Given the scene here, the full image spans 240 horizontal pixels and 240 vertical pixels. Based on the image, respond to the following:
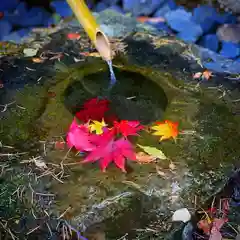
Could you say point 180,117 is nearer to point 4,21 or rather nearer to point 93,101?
point 93,101

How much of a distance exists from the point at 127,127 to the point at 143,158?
18 centimetres

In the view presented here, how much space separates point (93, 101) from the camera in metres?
2.16

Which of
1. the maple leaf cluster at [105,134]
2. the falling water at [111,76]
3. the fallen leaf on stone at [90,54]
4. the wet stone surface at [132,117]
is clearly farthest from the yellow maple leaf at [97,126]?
the fallen leaf on stone at [90,54]

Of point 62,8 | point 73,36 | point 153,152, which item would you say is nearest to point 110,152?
point 153,152

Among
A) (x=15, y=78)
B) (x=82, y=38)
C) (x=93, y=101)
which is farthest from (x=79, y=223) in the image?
(x=82, y=38)

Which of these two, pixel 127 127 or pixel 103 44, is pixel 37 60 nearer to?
pixel 103 44

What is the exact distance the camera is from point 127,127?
2.00 metres

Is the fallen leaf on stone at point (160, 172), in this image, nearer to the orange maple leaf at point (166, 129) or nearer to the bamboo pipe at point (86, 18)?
the orange maple leaf at point (166, 129)

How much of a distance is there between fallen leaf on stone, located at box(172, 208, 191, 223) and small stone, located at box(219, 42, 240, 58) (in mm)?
1258

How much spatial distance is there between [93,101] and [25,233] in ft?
2.34

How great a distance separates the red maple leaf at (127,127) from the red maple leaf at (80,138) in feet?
0.42

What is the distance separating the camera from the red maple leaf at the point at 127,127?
6.48 feet

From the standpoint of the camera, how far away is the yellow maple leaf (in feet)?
6.41

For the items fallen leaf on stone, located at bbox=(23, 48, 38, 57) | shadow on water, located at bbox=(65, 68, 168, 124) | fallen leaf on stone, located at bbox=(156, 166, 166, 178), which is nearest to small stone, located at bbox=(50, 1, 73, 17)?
fallen leaf on stone, located at bbox=(23, 48, 38, 57)
